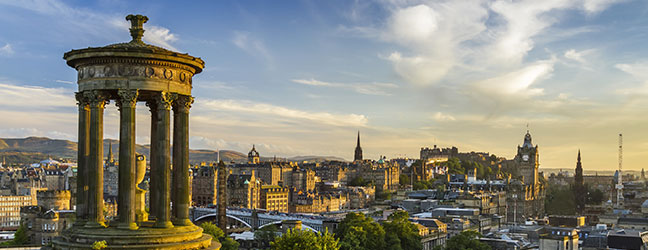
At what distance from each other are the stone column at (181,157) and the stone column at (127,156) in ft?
5.58

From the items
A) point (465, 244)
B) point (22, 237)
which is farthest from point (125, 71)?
point (22, 237)

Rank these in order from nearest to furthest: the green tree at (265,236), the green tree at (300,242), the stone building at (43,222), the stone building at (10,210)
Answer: the green tree at (300,242)
the stone building at (43,222)
the green tree at (265,236)
the stone building at (10,210)

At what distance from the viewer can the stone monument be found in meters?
19.7

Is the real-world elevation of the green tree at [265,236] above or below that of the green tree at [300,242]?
below

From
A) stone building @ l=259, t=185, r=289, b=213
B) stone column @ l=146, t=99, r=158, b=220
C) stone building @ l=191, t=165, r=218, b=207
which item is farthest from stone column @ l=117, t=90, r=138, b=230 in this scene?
stone building @ l=191, t=165, r=218, b=207

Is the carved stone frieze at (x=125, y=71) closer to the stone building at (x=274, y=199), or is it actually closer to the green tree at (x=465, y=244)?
the green tree at (x=465, y=244)

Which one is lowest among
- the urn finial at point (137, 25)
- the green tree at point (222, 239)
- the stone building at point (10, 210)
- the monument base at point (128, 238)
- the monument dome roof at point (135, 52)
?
the stone building at point (10, 210)

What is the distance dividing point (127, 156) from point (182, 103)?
2564 mm

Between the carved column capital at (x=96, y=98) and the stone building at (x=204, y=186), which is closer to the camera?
the carved column capital at (x=96, y=98)

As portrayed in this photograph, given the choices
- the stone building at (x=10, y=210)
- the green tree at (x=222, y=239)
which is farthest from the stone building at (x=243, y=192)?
the green tree at (x=222, y=239)

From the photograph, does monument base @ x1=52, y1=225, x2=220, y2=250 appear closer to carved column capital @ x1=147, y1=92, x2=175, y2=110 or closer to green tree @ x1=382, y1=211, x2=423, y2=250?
carved column capital @ x1=147, y1=92, x2=175, y2=110

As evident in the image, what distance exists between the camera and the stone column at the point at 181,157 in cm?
2117

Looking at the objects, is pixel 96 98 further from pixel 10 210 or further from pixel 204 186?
pixel 204 186

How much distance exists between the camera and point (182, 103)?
21.2 meters
